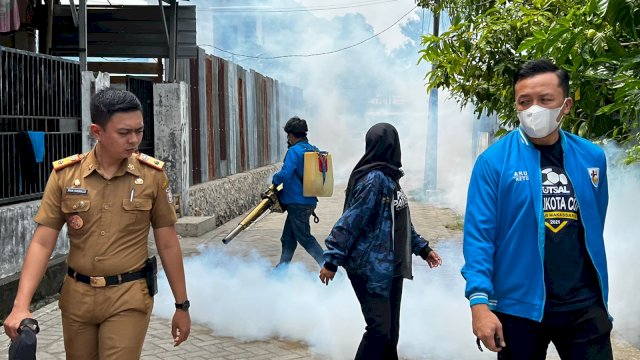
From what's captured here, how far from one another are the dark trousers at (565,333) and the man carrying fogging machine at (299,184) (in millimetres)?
4917

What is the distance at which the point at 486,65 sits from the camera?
666 cm

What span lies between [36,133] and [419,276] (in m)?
4.02

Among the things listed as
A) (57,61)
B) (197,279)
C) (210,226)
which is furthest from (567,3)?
(210,226)

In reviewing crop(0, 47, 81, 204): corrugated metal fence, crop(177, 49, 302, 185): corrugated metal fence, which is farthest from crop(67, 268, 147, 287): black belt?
crop(177, 49, 302, 185): corrugated metal fence

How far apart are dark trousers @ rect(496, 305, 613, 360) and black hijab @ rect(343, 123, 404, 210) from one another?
174cm

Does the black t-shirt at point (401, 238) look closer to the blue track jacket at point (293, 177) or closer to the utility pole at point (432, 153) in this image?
the blue track jacket at point (293, 177)

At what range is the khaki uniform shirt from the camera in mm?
3303

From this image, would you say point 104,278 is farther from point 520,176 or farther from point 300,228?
point 300,228

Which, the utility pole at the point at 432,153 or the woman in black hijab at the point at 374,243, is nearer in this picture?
the woman in black hijab at the point at 374,243

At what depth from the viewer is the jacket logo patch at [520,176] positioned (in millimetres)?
3025

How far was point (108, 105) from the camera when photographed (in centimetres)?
332

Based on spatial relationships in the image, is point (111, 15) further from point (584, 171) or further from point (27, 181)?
point (584, 171)

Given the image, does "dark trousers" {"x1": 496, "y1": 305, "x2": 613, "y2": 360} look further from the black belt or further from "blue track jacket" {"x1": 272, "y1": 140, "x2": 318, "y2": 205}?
"blue track jacket" {"x1": 272, "y1": 140, "x2": 318, "y2": 205}

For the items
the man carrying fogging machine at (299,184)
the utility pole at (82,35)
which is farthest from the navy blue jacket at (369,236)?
the utility pole at (82,35)
